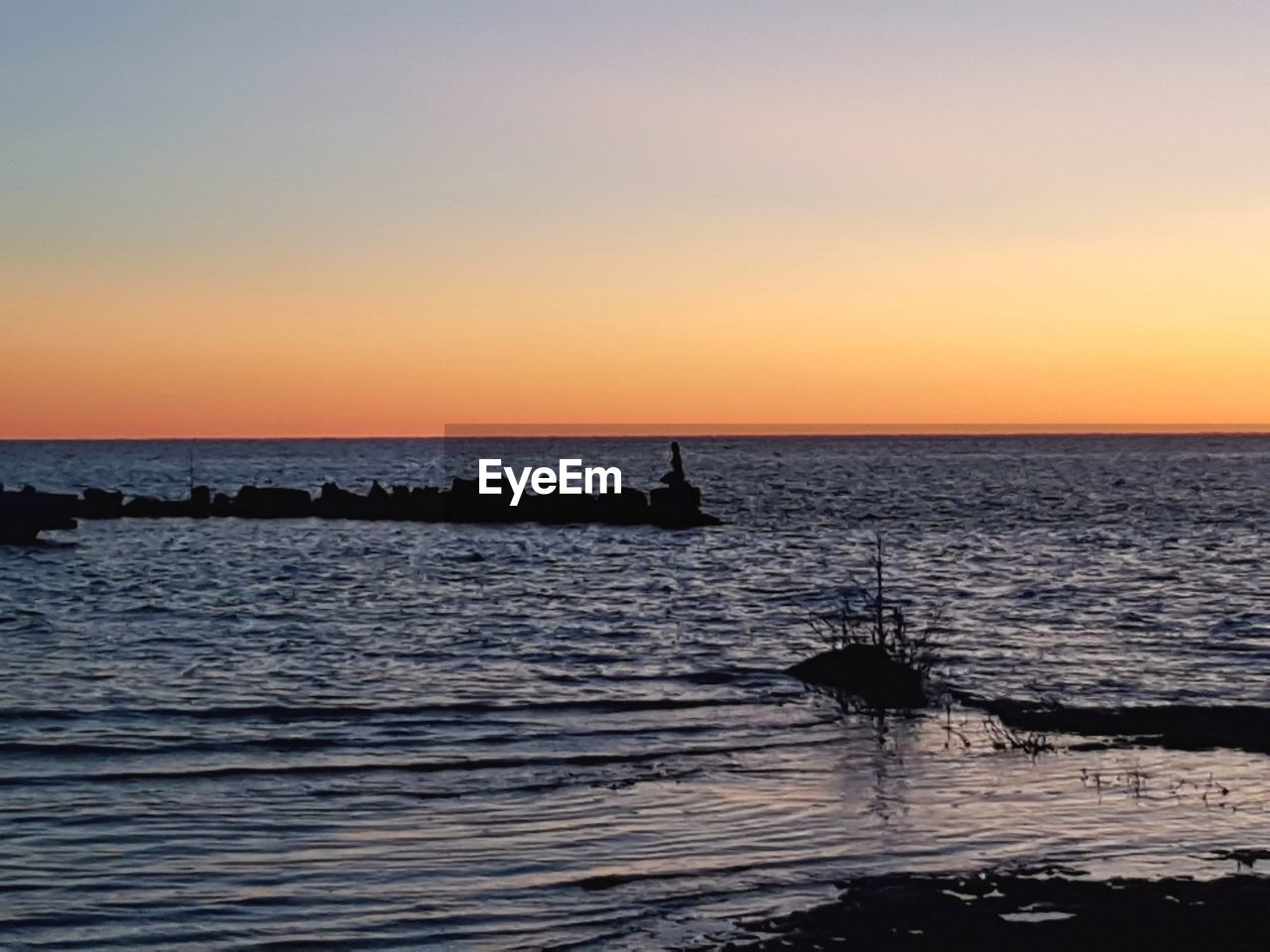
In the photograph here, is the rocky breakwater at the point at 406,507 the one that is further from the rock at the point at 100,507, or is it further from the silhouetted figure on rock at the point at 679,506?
the silhouetted figure on rock at the point at 679,506

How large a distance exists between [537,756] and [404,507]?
51355 millimetres

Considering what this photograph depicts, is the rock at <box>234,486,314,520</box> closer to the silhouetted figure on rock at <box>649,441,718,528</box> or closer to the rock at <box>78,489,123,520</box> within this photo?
the rock at <box>78,489,123,520</box>

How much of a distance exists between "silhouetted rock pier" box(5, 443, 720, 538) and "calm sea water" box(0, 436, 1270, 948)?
888 inches

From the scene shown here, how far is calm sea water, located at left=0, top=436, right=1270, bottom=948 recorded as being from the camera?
12.5 metres

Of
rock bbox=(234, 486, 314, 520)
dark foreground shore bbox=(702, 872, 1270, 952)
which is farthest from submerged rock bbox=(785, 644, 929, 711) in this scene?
rock bbox=(234, 486, 314, 520)

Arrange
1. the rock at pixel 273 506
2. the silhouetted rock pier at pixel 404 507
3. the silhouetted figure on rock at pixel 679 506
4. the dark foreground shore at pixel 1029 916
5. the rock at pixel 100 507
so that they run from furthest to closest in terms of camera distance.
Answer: the rock at pixel 273 506, the rock at pixel 100 507, the silhouetted rock pier at pixel 404 507, the silhouetted figure on rock at pixel 679 506, the dark foreground shore at pixel 1029 916

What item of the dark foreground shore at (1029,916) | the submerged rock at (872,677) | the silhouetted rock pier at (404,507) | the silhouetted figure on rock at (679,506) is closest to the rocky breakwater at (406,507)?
the silhouetted rock pier at (404,507)

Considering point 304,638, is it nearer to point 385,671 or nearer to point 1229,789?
point 385,671

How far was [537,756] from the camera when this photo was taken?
1848 cm

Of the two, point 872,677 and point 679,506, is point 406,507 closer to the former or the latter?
point 679,506

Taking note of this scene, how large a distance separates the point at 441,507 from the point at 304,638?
3975 centimetres

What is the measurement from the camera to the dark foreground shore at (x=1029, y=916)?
416 inches

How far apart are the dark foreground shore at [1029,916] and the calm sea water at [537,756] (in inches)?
22.6

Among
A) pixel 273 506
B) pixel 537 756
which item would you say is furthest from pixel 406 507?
pixel 537 756
